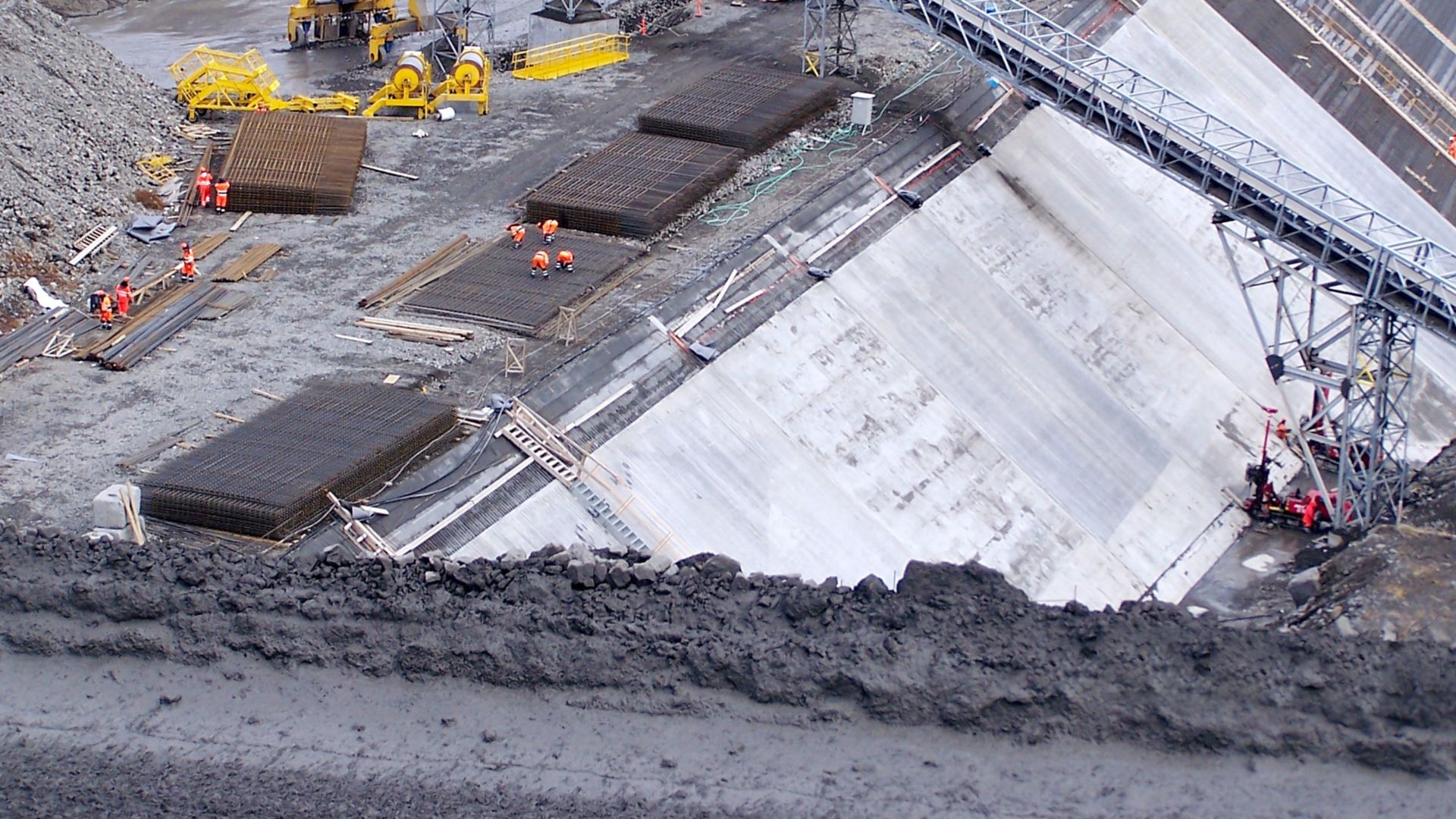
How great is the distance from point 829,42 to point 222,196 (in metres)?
21.1

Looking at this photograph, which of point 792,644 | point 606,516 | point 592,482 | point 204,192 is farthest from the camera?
point 204,192

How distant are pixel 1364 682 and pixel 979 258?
24207mm

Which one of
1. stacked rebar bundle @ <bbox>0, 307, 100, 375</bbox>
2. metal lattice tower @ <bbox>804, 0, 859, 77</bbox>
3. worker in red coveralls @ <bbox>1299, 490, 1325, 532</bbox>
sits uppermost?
metal lattice tower @ <bbox>804, 0, 859, 77</bbox>

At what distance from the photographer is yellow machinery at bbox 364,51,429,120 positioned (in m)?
44.1

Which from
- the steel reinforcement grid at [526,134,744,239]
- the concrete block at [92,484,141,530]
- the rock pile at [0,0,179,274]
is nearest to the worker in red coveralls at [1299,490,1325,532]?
the steel reinforcement grid at [526,134,744,239]

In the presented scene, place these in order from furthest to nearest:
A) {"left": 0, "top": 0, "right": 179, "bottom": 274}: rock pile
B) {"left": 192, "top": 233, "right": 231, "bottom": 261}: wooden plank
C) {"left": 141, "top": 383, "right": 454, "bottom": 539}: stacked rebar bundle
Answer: {"left": 192, "top": 233, "right": 231, "bottom": 261}: wooden plank, {"left": 0, "top": 0, "right": 179, "bottom": 274}: rock pile, {"left": 141, "top": 383, "right": 454, "bottom": 539}: stacked rebar bundle

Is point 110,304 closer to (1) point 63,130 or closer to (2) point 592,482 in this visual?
(1) point 63,130

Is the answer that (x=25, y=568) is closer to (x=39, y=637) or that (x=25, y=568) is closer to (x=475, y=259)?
(x=39, y=637)

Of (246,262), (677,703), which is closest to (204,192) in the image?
(246,262)

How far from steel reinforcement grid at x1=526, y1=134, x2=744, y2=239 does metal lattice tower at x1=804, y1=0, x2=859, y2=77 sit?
25.9ft

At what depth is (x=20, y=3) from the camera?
140 feet

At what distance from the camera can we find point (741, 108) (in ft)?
143

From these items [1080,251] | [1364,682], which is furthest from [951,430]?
[1364,682]

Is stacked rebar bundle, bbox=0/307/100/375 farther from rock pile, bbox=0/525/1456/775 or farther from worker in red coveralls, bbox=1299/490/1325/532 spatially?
worker in red coveralls, bbox=1299/490/1325/532
